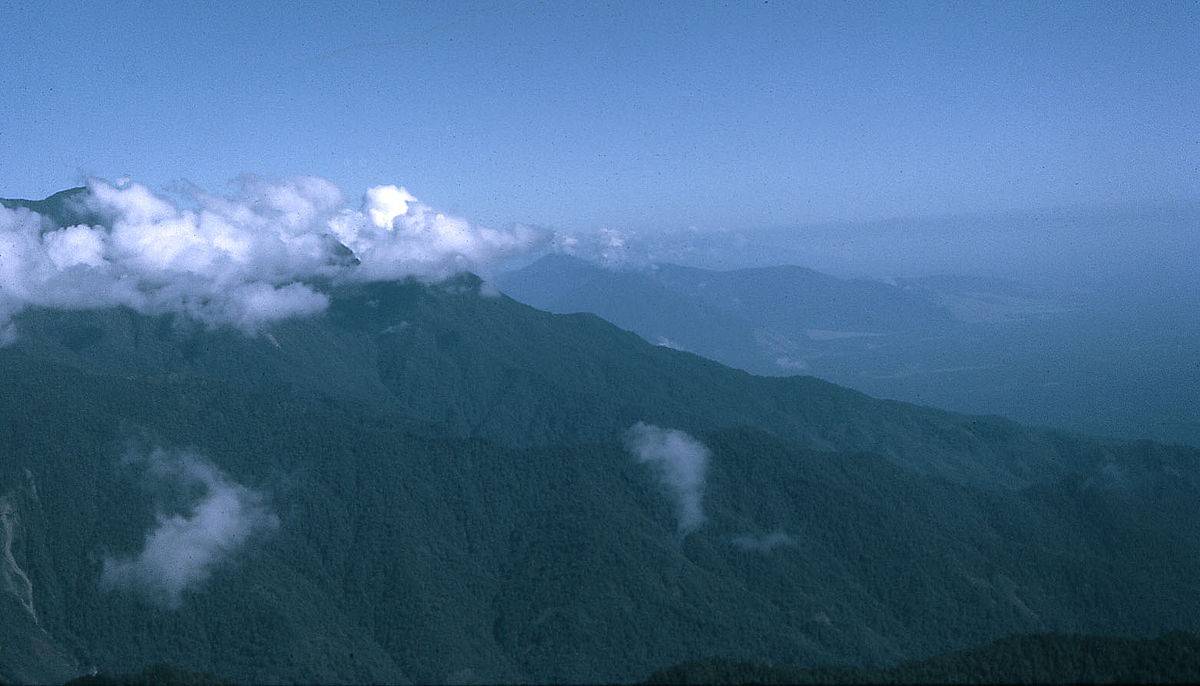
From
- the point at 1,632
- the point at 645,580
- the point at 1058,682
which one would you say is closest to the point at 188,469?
the point at 1,632

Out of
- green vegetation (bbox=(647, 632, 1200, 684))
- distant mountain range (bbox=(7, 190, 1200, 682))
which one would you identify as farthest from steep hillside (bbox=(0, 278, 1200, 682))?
green vegetation (bbox=(647, 632, 1200, 684))

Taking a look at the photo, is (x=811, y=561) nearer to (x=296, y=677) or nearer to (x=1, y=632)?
(x=296, y=677)

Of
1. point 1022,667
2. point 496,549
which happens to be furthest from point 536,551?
point 1022,667

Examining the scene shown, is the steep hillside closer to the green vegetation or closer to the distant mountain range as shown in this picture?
the distant mountain range

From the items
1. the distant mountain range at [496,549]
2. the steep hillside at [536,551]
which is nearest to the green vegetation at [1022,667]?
the distant mountain range at [496,549]

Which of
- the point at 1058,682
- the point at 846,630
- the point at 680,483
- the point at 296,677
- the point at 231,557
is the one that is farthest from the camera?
the point at 680,483

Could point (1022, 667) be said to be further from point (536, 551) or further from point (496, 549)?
point (496, 549)

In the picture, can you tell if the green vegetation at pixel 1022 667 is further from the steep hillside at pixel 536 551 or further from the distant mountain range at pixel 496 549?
the steep hillside at pixel 536 551

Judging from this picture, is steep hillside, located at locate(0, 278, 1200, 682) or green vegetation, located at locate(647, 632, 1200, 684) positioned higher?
green vegetation, located at locate(647, 632, 1200, 684)
